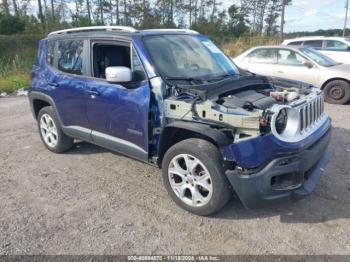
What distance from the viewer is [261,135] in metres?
3.14

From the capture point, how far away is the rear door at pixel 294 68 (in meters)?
9.20

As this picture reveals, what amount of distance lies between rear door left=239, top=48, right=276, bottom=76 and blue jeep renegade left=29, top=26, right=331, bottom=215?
533 centimetres

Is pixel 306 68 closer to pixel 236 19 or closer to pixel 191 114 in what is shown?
pixel 191 114

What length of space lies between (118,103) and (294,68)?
663 centimetres

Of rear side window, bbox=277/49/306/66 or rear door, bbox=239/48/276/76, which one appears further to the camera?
rear door, bbox=239/48/276/76

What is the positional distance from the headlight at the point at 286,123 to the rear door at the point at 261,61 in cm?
672

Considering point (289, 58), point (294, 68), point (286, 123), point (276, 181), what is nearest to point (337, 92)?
point (294, 68)

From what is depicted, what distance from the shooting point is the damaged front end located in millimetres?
3152

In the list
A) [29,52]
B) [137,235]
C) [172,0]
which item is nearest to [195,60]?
[137,235]

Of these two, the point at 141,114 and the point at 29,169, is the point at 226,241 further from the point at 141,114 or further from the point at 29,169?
the point at 29,169

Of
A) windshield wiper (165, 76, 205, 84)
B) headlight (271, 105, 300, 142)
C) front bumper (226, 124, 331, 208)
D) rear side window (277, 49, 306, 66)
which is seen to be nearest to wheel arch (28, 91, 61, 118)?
windshield wiper (165, 76, 205, 84)

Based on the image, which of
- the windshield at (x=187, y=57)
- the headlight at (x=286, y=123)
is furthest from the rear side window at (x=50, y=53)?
the headlight at (x=286, y=123)

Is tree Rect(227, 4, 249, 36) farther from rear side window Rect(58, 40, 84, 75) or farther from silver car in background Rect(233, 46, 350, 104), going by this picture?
rear side window Rect(58, 40, 84, 75)

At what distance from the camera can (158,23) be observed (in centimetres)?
4484
